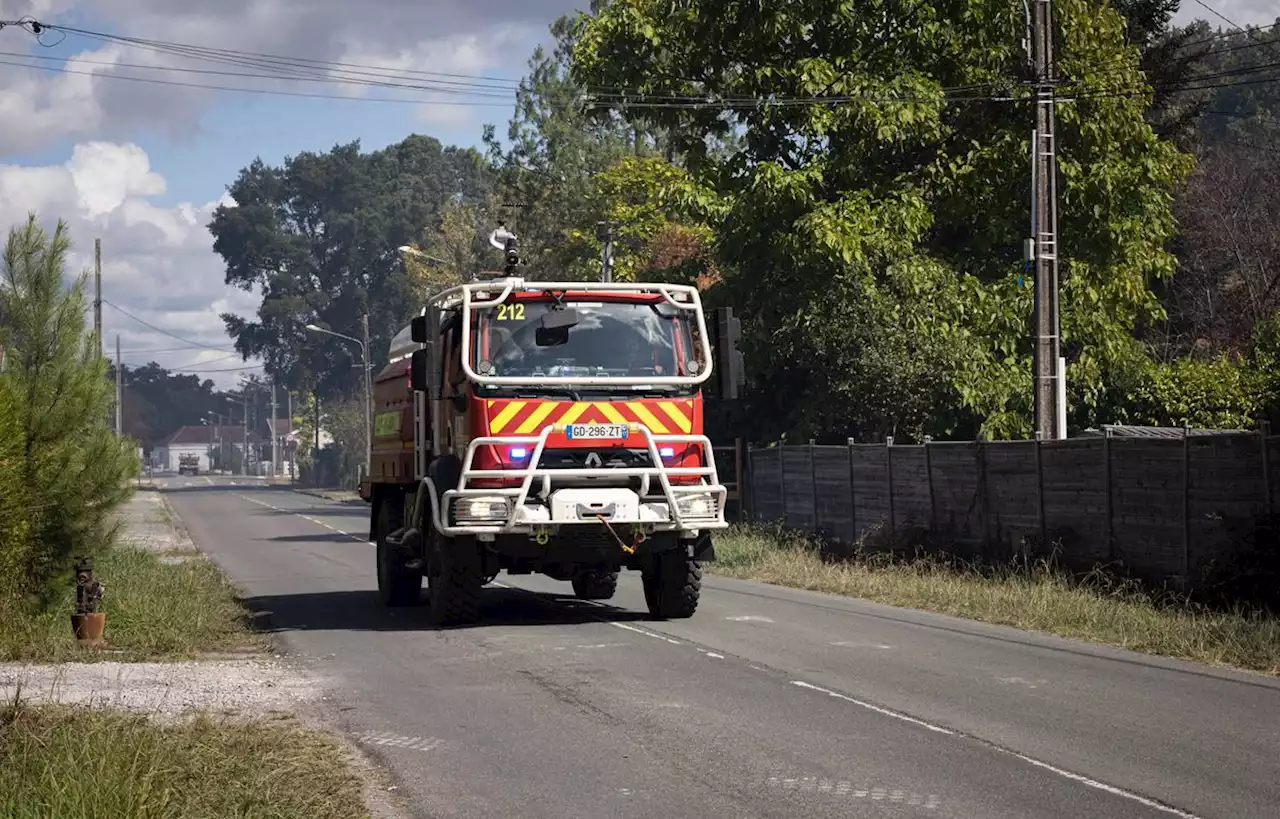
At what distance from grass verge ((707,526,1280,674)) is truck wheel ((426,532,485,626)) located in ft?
17.7

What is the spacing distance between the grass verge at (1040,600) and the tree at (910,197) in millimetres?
5048

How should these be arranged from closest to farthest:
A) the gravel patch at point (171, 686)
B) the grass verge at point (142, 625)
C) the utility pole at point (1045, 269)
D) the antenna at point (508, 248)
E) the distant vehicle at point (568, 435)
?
the gravel patch at point (171, 686)
the grass verge at point (142, 625)
the distant vehicle at point (568, 435)
the antenna at point (508, 248)
the utility pole at point (1045, 269)

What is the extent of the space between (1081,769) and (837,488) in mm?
18891

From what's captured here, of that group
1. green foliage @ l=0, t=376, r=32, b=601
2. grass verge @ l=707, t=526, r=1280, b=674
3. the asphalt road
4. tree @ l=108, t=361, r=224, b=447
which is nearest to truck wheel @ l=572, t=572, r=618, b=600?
the asphalt road

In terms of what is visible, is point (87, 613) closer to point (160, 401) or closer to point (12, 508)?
point (12, 508)

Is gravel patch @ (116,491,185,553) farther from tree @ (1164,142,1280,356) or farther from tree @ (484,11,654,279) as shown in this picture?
tree @ (1164,142,1280,356)

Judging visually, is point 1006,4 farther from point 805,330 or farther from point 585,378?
point 585,378

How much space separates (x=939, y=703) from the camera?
11.3 m

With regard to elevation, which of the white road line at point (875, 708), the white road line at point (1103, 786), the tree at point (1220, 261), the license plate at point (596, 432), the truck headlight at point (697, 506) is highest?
the tree at point (1220, 261)

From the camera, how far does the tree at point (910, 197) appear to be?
98.4ft

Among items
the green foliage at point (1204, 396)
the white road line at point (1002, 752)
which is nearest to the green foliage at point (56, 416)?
the white road line at point (1002, 752)

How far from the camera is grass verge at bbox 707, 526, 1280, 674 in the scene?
14531 mm

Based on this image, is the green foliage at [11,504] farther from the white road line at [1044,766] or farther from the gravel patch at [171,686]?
the white road line at [1044,766]

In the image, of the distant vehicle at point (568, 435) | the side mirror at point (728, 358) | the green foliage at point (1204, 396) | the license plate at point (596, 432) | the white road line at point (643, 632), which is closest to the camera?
the white road line at point (643, 632)
